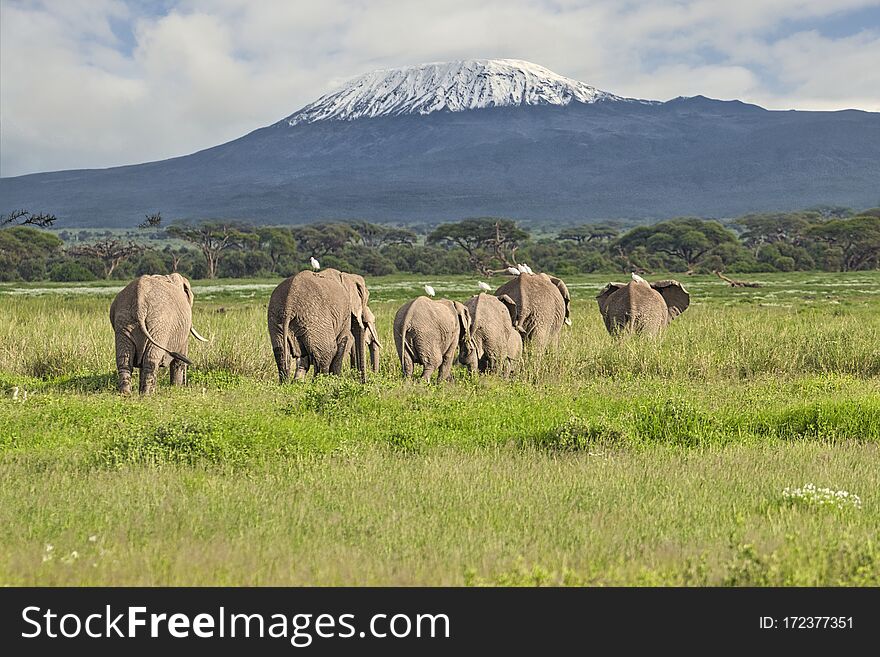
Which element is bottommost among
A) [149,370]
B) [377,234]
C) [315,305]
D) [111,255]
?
[149,370]

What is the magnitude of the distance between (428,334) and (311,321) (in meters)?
1.44

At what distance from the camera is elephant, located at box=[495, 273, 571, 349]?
15922 millimetres

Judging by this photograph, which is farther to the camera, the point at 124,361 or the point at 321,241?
the point at 321,241

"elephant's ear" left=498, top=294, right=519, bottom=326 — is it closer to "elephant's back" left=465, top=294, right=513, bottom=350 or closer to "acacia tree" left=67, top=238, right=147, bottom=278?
"elephant's back" left=465, top=294, right=513, bottom=350

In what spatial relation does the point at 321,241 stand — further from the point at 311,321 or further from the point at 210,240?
the point at 311,321

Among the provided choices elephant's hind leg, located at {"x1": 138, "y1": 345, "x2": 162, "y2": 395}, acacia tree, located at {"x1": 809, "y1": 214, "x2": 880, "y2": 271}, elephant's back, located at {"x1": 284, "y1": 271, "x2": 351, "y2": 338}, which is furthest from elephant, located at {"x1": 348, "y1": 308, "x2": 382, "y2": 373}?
acacia tree, located at {"x1": 809, "y1": 214, "x2": 880, "y2": 271}

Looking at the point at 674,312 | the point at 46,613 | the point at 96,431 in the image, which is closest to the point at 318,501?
the point at 46,613

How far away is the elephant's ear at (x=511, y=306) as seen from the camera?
1533cm

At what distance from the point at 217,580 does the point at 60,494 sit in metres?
2.39

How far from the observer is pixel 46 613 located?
4.96m

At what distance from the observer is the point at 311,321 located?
13.0m

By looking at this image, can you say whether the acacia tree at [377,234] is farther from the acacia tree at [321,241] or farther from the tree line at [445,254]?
the acacia tree at [321,241]

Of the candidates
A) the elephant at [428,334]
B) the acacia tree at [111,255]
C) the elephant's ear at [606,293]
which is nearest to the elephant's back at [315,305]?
the elephant at [428,334]

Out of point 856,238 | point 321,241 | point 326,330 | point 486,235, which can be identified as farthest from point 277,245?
point 326,330
